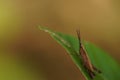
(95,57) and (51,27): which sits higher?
(51,27)

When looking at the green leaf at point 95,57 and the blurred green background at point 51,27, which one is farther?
the blurred green background at point 51,27

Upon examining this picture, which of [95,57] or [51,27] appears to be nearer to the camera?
[95,57]

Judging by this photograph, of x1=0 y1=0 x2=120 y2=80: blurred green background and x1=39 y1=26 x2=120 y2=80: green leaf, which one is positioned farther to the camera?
x1=0 y1=0 x2=120 y2=80: blurred green background

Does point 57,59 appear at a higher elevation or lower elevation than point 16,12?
lower

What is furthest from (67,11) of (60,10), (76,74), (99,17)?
(76,74)

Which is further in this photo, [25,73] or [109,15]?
[109,15]

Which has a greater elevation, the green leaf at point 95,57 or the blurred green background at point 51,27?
the blurred green background at point 51,27

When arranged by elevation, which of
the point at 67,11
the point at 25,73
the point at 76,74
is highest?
the point at 67,11

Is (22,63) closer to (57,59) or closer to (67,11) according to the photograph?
(57,59)
